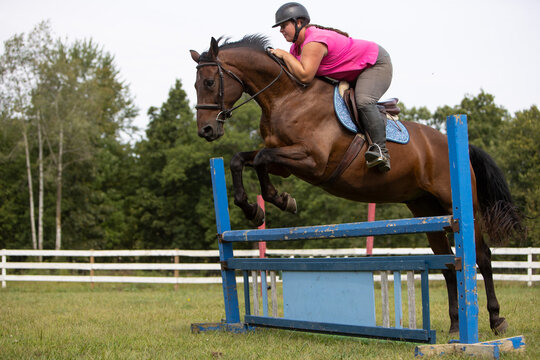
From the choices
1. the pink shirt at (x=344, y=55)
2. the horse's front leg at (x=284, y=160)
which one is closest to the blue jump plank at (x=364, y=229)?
the horse's front leg at (x=284, y=160)

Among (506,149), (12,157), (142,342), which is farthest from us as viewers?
(12,157)

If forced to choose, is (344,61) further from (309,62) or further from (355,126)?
(355,126)

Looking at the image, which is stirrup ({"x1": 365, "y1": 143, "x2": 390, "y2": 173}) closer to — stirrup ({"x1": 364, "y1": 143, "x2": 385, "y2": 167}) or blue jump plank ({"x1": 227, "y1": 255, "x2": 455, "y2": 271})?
stirrup ({"x1": 364, "y1": 143, "x2": 385, "y2": 167})

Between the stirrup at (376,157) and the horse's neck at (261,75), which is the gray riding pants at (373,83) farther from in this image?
the horse's neck at (261,75)

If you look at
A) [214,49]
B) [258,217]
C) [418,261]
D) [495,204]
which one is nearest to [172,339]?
[258,217]

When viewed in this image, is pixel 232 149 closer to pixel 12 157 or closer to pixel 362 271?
pixel 12 157

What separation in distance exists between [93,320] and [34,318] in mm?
862

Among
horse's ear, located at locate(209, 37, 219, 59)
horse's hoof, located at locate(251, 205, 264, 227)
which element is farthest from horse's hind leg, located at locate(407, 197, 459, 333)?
horse's ear, located at locate(209, 37, 219, 59)

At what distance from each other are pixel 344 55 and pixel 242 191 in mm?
1402

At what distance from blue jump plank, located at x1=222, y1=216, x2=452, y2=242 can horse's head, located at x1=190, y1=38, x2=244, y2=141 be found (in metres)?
0.91

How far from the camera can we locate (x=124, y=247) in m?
33.9

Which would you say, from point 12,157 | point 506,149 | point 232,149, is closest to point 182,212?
point 232,149

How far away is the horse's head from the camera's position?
4.18m

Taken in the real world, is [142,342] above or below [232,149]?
below
